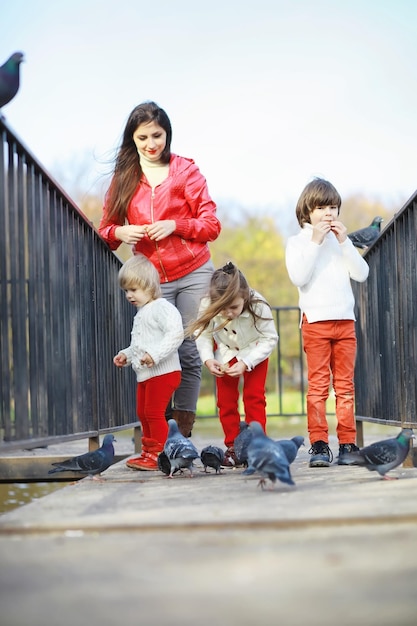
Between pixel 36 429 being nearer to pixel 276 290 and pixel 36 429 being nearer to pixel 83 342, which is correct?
pixel 83 342

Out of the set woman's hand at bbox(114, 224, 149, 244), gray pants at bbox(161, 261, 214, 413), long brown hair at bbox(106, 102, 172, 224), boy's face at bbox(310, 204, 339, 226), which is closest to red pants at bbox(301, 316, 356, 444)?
boy's face at bbox(310, 204, 339, 226)

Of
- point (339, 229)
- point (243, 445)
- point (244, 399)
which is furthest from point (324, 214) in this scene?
point (243, 445)

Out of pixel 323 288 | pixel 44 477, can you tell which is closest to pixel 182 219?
pixel 323 288

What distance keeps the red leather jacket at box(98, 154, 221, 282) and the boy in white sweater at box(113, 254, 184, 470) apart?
0.28 meters

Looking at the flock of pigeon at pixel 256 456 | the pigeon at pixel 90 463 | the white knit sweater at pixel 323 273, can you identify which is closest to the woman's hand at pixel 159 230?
the white knit sweater at pixel 323 273

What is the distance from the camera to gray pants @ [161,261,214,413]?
521cm

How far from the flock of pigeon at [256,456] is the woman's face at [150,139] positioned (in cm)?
164

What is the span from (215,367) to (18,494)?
4.40 m

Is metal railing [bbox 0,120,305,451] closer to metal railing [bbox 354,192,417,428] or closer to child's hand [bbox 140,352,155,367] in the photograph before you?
child's hand [bbox 140,352,155,367]

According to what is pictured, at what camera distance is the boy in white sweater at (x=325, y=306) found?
4859 millimetres

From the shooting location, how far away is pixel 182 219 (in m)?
5.11

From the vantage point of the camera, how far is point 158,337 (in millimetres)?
4816

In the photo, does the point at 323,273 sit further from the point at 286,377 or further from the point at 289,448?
the point at 286,377

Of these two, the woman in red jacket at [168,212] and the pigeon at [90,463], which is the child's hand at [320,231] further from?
the pigeon at [90,463]
